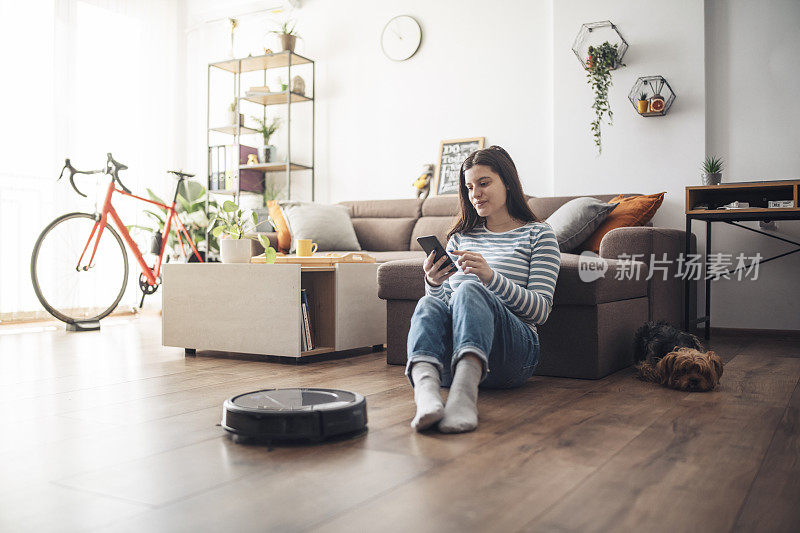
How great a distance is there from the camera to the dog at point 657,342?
7.23 ft

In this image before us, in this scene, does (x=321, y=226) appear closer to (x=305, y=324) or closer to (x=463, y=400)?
(x=305, y=324)

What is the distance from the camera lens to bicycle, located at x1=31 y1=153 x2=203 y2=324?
3951 millimetres

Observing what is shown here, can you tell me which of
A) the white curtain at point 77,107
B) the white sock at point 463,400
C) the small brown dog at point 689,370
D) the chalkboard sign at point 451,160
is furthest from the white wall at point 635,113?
the white curtain at point 77,107

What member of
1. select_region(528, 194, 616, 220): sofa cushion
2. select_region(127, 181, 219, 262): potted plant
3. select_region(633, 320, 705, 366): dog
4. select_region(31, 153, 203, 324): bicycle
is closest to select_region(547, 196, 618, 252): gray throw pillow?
select_region(528, 194, 616, 220): sofa cushion

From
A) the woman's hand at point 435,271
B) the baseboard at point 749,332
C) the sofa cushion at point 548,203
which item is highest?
the sofa cushion at point 548,203

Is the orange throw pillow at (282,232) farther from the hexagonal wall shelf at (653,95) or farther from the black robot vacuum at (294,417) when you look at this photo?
the black robot vacuum at (294,417)

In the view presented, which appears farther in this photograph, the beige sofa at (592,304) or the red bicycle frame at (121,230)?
the red bicycle frame at (121,230)

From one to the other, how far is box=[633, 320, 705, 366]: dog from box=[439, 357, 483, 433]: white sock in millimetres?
901

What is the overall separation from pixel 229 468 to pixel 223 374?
3.72 ft

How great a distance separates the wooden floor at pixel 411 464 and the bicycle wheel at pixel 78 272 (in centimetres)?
215

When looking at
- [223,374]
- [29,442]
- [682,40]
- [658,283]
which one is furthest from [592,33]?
[29,442]

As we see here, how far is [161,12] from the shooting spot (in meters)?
5.21

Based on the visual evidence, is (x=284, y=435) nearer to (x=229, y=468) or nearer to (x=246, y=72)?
(x=229, y=468)

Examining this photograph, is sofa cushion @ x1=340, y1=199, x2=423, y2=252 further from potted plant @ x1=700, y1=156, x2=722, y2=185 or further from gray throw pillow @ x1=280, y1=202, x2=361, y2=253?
potted plant @ x1=700, y1=156, x2=722, y2=185
